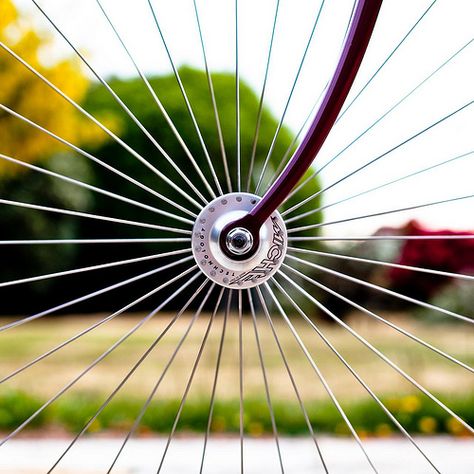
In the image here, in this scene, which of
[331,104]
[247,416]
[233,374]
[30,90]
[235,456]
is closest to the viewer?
[331,104]

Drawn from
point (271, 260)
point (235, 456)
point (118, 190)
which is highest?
point (118, 190)

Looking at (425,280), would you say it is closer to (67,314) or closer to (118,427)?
(118,427)

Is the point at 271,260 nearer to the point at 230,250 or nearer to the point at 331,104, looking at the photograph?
the point at 230,250

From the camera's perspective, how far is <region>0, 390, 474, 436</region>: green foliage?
10.6 ft

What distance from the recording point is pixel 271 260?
1.48 metres

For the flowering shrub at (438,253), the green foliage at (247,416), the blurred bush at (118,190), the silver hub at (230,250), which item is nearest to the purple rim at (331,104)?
the silver hub at (230,250)

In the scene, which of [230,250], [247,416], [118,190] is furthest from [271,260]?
[118,190]

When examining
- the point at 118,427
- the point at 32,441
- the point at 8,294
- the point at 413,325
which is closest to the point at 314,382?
the point at 118,427

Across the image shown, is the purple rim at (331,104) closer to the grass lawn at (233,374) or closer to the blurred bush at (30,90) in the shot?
the grass lawn at (233,374)

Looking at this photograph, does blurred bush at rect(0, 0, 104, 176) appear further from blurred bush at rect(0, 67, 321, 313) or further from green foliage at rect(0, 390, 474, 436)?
green foliage at rect(0, 390, 474, 436)

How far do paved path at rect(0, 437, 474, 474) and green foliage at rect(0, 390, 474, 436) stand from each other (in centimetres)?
16

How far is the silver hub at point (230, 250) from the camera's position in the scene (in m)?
1.46

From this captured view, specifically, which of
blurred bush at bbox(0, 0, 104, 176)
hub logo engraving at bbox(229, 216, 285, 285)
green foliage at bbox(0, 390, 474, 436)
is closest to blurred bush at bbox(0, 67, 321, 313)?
blurred bush at bbox(0, 0, 104, 176)

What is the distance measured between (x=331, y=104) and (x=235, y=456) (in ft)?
5.88
